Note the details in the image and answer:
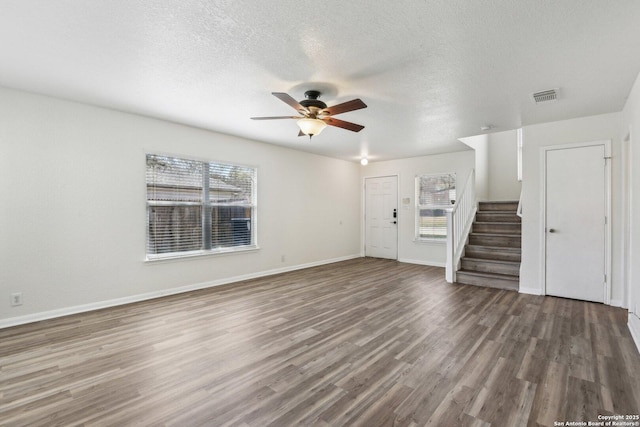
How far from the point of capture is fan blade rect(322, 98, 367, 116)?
8.80 ft

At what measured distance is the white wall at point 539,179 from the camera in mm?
3836

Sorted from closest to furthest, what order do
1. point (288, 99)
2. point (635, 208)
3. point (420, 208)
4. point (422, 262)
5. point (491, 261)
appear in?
point (288, 99) → point (635, 208) → point (491, 261) → point (422, 262) → point (420, 208)

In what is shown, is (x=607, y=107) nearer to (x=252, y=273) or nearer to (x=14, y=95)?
(x=252, y=273)

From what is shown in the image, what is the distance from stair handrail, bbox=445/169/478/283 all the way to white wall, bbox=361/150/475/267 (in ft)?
1.21

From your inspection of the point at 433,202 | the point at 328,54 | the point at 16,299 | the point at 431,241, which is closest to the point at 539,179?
the point at 433,202

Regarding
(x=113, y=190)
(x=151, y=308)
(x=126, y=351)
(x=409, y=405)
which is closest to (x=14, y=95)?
(x=113, y=190)

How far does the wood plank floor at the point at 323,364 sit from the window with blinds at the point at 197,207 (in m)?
0.99

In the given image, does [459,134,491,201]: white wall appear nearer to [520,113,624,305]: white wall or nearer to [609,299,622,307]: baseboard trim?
[520,113,624,305]: white wall

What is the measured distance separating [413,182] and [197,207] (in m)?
4.92

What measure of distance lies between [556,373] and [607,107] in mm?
3475

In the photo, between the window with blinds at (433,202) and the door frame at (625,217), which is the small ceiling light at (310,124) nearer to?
the door frame at (625,217)

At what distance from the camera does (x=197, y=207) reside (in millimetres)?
4660

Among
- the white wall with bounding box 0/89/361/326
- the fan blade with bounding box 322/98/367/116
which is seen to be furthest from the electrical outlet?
the fan blade with bounding box 322/98/367/116

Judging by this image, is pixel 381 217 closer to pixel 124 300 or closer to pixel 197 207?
pixel 197 207
